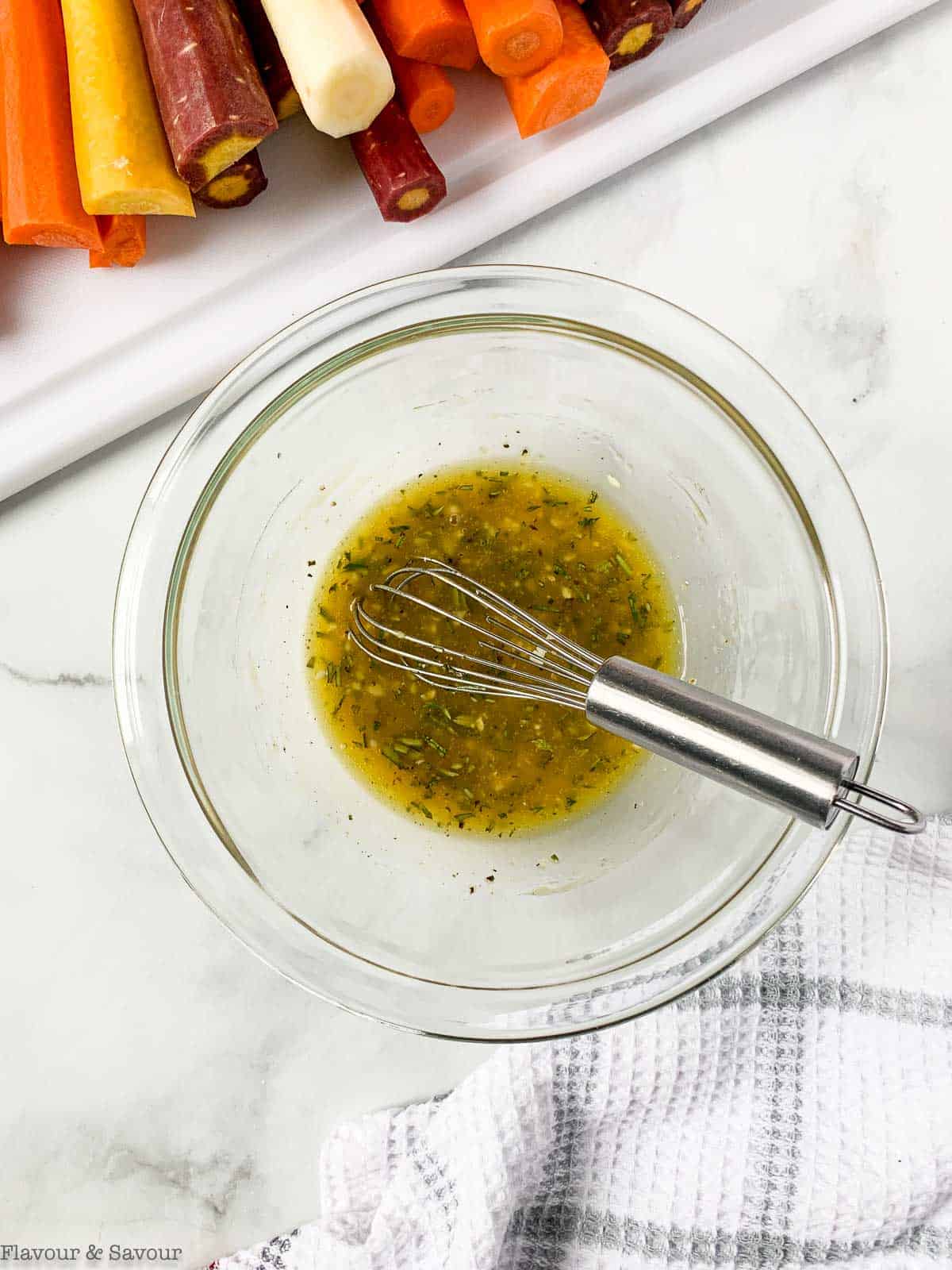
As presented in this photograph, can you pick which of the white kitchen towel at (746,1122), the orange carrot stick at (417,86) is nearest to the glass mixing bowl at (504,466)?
the white kitchen towel at (746,1122)

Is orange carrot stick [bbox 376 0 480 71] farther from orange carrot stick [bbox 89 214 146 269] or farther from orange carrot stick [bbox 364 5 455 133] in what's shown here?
orange carrot stick [bbox 89 214 146 269]

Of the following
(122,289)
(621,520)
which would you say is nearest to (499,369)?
(621,520)

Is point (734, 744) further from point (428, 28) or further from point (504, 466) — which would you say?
point (428, 28)

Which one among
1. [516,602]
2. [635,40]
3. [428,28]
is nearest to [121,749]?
[516,602]

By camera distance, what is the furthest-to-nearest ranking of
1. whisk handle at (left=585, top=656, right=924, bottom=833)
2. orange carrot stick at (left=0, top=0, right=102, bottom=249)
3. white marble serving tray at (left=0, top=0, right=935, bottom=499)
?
white marble serving tray at (left=0, top=0, right=935, bottom=499)
orange carrot stick at (left=0, top=0, right=102, bottom=249)
whisk handle at (left=585, top=656, right=924, bottom=833)

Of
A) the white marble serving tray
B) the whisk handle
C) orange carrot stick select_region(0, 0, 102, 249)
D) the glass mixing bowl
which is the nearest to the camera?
the whisk handle

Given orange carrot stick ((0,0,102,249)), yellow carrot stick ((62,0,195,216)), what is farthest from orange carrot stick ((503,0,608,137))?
orange carrot stick ((0,0,102,249))

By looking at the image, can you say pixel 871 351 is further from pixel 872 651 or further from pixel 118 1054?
pixel 118 1054
